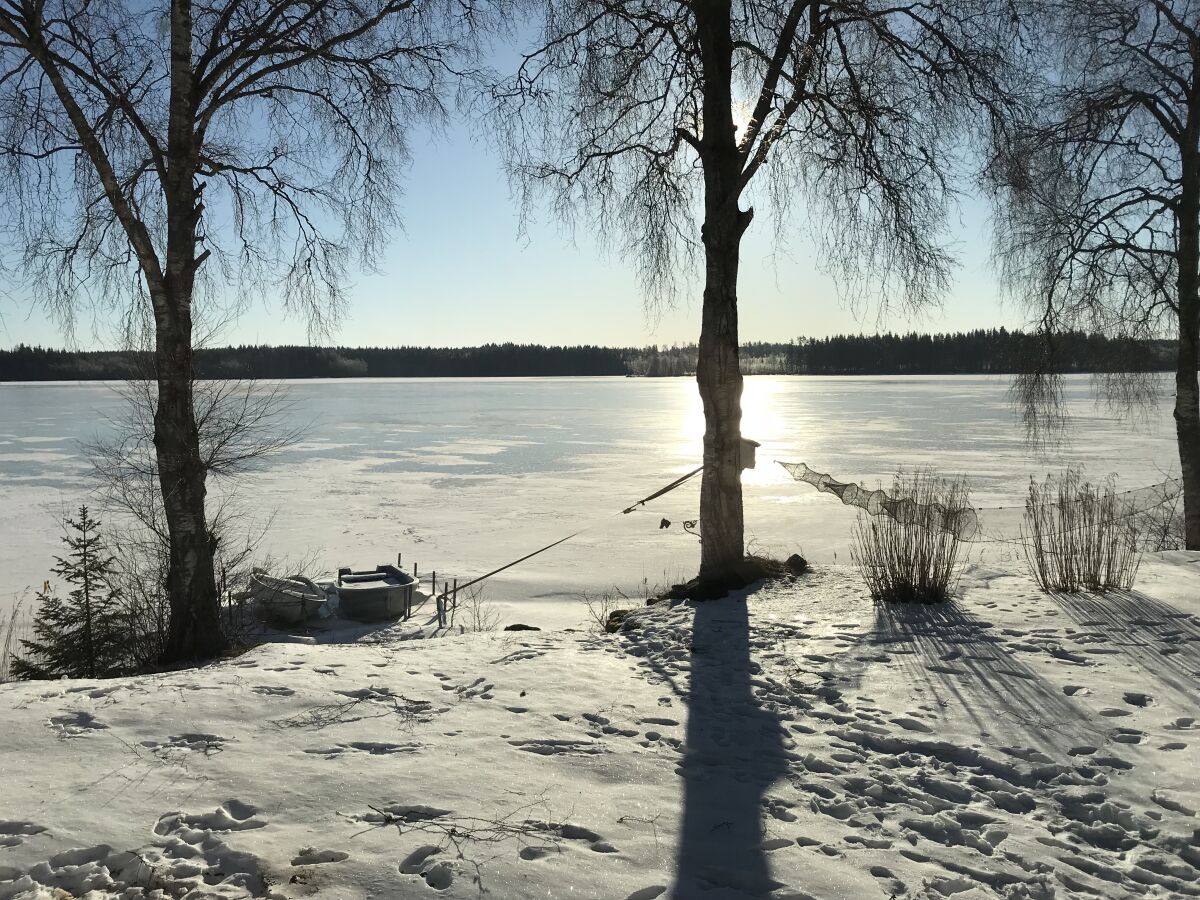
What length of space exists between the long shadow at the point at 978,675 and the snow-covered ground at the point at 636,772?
0.02 metres

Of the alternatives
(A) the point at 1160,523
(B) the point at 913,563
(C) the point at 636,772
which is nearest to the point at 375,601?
(B) the point at 913,563

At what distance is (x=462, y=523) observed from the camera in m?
22.8

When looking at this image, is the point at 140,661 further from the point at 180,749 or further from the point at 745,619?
the point at 745,619

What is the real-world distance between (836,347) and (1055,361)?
507 feet

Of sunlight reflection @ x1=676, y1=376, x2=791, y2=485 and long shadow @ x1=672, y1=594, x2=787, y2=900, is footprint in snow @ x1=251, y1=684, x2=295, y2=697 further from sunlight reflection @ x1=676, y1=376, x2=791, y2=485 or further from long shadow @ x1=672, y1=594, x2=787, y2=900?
sunlight reflection @ x1=676, y1=376, x2=791, y2=485

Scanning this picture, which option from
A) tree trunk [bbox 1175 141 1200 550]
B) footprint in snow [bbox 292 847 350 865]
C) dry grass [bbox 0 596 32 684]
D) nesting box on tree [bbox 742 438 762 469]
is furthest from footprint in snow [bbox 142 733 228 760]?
tree trunk [bbox 1175 141 1200 550]

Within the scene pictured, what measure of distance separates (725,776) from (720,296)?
4.94 meters

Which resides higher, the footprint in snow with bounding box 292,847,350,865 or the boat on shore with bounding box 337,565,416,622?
the footprint in snow with bounding box 292,847,350,865

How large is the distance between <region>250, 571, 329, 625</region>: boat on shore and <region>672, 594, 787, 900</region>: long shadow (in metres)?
9.83

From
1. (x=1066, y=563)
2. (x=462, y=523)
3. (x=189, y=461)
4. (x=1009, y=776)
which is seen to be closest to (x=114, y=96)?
(x=189, y=461)

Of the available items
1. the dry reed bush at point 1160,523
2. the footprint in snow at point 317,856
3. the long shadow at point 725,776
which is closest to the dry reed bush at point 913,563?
the long shadow at point 725,776

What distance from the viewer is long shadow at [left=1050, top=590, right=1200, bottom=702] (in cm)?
471

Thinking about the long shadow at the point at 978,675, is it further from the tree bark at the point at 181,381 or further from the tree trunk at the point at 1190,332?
the tree trunk at the point at 1190,332

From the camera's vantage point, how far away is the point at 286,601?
13.6 meters
